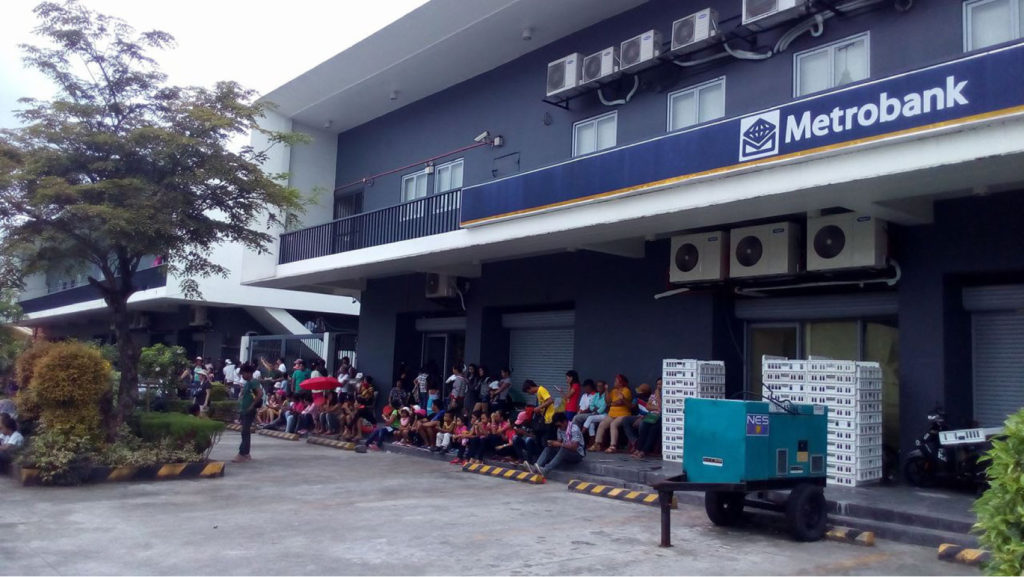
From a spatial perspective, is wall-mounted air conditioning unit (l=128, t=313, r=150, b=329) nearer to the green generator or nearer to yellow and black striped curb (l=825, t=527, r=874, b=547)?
the green generator

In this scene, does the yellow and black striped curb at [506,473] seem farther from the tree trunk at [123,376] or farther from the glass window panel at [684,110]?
the glass window panel at [684,110]

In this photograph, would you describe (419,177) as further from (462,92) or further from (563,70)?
(563,70)

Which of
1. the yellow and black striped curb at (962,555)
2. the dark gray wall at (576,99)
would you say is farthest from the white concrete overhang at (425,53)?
the yellow and black striped curb at (962,555)

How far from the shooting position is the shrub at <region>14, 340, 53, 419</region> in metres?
11.7

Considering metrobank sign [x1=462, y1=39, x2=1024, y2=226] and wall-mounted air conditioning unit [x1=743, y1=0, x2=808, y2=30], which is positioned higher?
wall-mounted air conditioning unit [x1=743, y1=0, x2=808, y2=30]

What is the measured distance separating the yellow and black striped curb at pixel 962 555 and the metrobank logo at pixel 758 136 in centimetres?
479

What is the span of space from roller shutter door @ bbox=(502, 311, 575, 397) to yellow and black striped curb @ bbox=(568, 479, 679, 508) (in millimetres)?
4700

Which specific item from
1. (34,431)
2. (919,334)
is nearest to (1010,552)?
(919,334)

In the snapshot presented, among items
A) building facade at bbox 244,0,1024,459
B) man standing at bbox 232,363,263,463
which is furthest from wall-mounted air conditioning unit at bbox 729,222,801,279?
man standing at bbox 232,363,263,463

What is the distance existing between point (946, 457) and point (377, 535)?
22.9 feet

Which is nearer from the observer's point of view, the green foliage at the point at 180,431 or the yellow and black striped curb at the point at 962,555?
the yellow and black striped curb at the point at 962,555

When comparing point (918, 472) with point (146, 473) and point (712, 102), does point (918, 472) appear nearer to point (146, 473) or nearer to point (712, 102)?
point (712, 102)

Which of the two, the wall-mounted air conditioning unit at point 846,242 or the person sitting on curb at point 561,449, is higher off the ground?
the wall-mounted air conditioning unit at point 846,242

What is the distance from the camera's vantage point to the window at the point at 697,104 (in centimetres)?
1321
